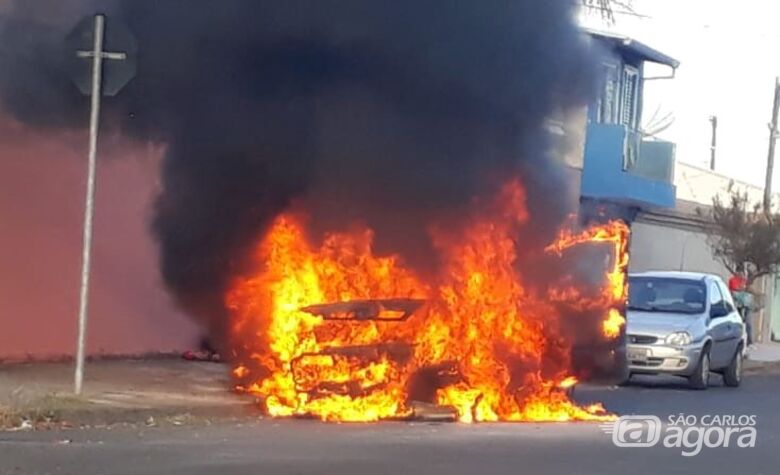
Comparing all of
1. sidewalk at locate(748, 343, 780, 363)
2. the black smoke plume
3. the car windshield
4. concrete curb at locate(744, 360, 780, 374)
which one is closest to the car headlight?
the car windshield

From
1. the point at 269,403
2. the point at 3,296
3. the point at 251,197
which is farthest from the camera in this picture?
the point at 3,296

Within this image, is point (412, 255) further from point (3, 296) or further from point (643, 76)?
point (643, 76)

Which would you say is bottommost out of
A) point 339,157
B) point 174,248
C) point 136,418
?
point 136,418

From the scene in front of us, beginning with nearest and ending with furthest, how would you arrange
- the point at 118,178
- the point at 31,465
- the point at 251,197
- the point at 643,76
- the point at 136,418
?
the point at 31,465, the point at 136,418, the point at 251,197, the point at 118,178, the point at 643,76

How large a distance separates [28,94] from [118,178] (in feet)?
8.58

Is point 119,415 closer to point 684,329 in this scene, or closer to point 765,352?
point 684,329

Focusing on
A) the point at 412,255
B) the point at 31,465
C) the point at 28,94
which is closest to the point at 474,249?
the point at 412,255

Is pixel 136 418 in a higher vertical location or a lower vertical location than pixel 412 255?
lower

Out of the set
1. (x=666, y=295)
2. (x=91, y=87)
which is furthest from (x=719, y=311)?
(x=91, y=87)

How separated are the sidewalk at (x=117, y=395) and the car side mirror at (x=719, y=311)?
24.7ft

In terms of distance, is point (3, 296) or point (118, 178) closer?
point (3, 296)

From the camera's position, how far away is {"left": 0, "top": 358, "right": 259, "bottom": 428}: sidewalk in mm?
11898

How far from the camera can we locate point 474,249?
44.4 feet

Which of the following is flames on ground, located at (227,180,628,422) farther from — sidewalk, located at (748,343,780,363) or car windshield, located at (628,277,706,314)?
sidewalk, located at (748,343,780,363)
